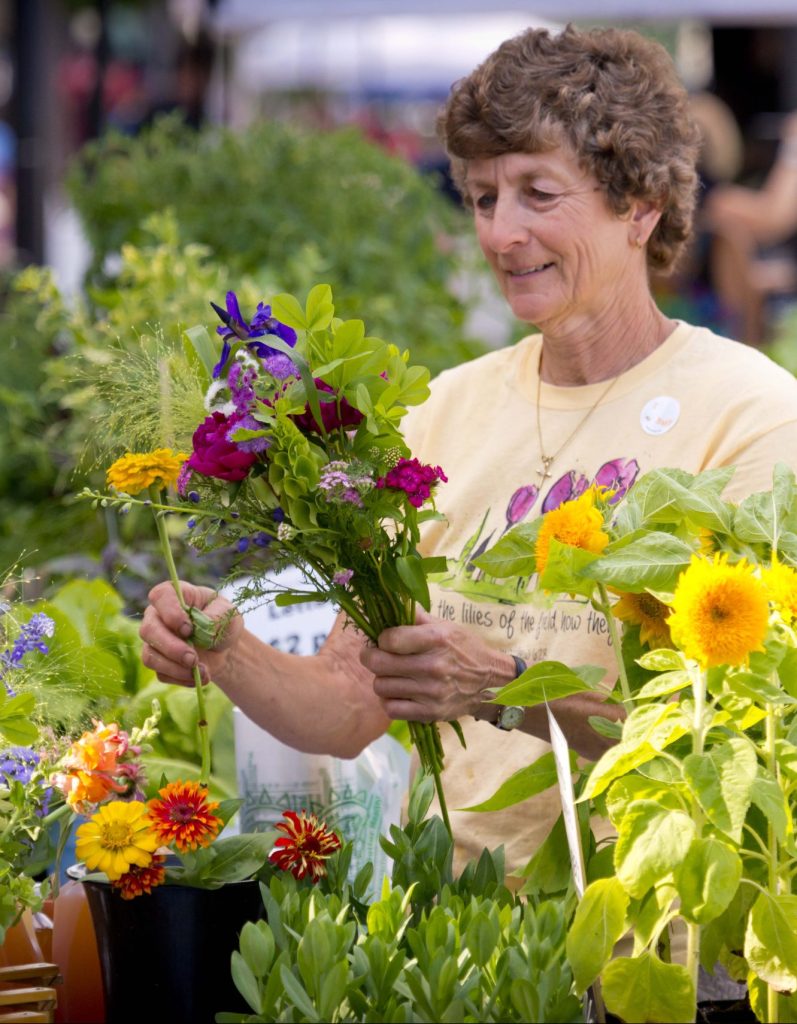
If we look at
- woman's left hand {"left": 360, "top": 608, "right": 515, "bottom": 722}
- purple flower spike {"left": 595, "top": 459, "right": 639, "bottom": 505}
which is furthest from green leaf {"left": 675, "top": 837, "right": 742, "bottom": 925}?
purple flower spike {"left": 595, "top": 459, "right": 639, "bottom": 505}

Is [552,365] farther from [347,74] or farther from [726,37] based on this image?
[347,74]

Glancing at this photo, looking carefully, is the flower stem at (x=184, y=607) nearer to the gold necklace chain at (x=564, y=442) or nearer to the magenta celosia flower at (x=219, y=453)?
the magenta celosia flower at (x=219, y=453)

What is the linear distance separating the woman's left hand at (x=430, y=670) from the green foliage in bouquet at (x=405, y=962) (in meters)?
0.29

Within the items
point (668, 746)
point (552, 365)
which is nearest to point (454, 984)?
point (668, 746)

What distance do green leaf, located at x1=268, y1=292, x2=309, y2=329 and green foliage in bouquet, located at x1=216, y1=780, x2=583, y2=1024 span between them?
53cm

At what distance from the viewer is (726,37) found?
8234 mm

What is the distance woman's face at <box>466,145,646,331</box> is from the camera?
198 centimetres

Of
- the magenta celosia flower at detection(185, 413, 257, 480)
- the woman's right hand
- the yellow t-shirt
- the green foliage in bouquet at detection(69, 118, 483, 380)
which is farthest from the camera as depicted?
the green foliage in bouquet at detection(69, 118, 483, 380)

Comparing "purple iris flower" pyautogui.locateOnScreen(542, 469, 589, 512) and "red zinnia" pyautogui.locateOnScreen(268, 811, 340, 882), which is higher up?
"purple iris flower" pyautogui.locateOnScreen(542, 469, 589, 512)

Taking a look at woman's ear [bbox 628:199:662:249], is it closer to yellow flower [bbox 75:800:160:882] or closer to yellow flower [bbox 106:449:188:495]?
yellow flower [bbox 106:449:188:495]

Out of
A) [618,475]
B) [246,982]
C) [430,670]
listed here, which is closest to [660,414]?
[618,475]

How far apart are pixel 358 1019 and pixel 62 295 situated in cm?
236

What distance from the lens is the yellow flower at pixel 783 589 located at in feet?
4.26

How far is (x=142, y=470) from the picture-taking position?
1.48m
